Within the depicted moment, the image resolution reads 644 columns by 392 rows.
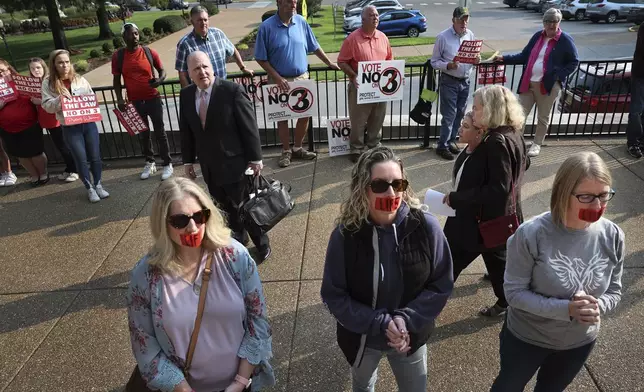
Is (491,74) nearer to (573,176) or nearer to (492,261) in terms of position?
(492,261)

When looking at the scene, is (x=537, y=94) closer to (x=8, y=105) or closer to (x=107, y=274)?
(x=107, y=274)

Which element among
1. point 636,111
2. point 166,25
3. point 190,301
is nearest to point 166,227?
point 190,301

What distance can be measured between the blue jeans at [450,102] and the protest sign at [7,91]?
5470 mm

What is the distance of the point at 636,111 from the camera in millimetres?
5922

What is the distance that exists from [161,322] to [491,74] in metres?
5.85

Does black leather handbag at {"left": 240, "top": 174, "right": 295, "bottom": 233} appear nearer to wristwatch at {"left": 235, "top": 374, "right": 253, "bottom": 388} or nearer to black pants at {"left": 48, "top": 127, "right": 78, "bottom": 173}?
Result: wristwatch at {"left": 235, "top": 374, "right": 253, "bottom": 388}

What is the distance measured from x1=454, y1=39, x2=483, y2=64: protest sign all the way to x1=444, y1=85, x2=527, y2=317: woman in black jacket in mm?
3111

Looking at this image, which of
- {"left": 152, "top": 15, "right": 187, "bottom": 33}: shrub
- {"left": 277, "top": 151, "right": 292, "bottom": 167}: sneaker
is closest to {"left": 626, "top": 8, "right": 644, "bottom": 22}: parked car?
{"left": 277, "top": 151, "right": 292, "bottom": 167}: sneaker

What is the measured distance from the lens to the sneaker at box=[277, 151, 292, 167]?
6453 millimetres

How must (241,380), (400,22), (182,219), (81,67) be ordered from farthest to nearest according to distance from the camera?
(400,22) → (81,67) → (241,380) → (182,219)

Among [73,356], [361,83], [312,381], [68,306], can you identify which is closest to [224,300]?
[312,381]

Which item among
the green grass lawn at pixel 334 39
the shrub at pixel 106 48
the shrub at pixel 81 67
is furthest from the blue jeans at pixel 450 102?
the shrub at pixel 106 48

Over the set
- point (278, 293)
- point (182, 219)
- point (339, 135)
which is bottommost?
point (278, 293)

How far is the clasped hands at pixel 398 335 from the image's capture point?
6.75ft
